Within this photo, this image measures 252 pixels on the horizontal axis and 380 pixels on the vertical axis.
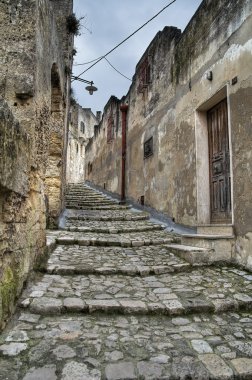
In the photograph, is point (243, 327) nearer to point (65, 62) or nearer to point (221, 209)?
point (221, 209)

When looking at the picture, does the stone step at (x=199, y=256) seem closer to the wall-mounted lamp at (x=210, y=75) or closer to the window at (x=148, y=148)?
the wall-mounted lamp at (x=210, y=75)

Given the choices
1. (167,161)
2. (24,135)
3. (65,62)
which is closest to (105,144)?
(65,62)

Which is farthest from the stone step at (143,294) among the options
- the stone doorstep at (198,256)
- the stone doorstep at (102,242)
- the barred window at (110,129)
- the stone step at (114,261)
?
the barred window at (110,129)

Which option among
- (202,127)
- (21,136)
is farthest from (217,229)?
(21,136)

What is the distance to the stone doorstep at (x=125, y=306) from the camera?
2512mm

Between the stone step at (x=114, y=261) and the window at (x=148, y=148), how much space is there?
375 cm

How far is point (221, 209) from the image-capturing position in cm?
496

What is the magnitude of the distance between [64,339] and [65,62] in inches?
283

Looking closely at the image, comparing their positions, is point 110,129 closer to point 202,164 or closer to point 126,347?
point 202,164

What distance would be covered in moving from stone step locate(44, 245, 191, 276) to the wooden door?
1.17 m

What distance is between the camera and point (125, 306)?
102 inches

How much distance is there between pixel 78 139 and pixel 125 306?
26013 millimetres

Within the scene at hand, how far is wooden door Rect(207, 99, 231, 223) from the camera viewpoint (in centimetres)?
482

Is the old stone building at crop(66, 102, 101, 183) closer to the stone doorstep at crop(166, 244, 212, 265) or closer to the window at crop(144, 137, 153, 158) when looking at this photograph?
the window at crop(144, 137, 153, 158)
